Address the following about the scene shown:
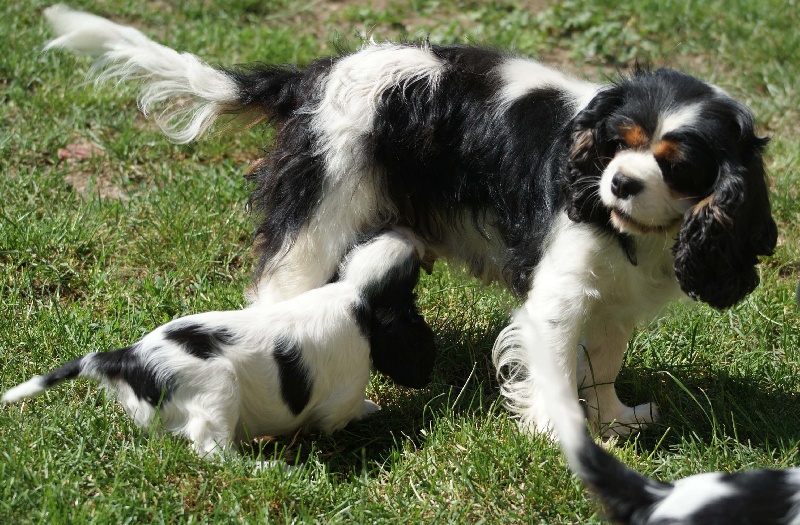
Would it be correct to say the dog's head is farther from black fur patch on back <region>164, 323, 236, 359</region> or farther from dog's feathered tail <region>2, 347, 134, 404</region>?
dog's feathered tail <region>2, 347, 134, 404</region>

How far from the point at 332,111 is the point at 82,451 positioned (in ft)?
5.76

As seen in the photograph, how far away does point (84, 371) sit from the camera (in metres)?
3.76

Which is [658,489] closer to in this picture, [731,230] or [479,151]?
[731,230]

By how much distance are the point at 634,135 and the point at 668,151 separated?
173mm

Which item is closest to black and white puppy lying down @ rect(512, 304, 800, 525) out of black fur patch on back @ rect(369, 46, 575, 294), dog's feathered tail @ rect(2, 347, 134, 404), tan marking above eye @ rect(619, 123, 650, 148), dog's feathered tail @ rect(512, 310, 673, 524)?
dog's feathered tail @ rect(512, 310, 673, 524)

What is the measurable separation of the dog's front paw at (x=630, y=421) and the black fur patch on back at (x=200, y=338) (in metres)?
1.65

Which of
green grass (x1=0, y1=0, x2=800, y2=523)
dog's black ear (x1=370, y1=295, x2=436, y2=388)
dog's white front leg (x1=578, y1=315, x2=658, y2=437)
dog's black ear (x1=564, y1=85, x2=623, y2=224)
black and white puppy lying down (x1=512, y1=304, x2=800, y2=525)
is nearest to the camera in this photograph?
black and white puppy lying down (x1=512, y1=304, x2=800, y2=525)

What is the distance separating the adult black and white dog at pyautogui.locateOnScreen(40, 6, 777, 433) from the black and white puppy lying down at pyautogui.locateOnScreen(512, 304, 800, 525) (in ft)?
3.33

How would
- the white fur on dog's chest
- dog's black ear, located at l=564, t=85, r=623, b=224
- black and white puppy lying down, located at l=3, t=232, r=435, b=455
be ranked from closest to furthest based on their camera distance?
black and white puppy lying down, located at l=3, t=232, r=435, b=455, dog's black ear, located at l=564, t=85, r=623, b=224, the white fur on dog's chest

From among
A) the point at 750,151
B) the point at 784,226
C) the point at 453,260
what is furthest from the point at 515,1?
the point at 750,151

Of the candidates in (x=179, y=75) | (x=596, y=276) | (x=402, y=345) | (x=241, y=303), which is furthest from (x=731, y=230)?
(x=179, y=75)

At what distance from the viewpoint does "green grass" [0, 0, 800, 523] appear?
3.66 meters

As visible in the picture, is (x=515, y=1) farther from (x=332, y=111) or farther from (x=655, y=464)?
(x=655, y=464)

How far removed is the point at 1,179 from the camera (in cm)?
577
